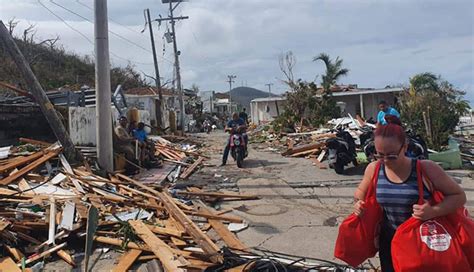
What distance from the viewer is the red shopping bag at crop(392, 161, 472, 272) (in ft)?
8.72

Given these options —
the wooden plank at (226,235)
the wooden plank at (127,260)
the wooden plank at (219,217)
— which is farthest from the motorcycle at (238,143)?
the wooden plank at (127,260)

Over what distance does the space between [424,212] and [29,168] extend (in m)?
8.38

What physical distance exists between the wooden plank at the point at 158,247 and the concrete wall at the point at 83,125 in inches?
260

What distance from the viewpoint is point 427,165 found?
9.77 ft

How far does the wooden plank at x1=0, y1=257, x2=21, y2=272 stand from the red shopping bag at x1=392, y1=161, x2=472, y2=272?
421 centimetres

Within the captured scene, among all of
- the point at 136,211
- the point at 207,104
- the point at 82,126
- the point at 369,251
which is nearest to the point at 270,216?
the point at 136,211

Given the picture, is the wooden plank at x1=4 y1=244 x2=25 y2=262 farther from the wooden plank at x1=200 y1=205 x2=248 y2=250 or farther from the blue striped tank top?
the blue striped tank top

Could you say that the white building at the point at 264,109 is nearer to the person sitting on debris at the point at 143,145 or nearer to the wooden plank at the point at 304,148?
the wooden plank at the point at 304,148

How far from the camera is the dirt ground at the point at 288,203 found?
571 centimetres

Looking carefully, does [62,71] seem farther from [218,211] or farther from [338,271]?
[338,271]

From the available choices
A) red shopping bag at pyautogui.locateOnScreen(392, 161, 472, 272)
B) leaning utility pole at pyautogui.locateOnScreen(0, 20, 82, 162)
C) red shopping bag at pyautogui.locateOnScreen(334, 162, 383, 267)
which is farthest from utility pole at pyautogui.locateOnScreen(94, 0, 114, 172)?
red shopping bag at pyautogui.locateOnScreen(392, 161, 472, 272)

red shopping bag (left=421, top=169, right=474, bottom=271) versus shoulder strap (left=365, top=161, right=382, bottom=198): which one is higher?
shoulder strap (left=365, top=161, right=382, bottom=198)

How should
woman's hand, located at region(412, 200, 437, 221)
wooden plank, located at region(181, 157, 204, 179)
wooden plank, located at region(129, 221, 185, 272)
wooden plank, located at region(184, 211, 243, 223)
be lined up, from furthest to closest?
wooden plank, located at region(181, 157, 204, 179), wooden plank, located at region(184, 211, 243, 223), wooden plank, located at region(129, 221, 185, 272), woman's hand, located at region(412, 200, 437, 221)

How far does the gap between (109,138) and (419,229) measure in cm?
885
